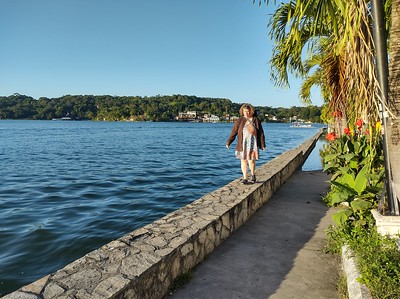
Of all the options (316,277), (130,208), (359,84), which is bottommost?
(130,208)

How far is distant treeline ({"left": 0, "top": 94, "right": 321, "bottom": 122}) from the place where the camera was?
475 feet

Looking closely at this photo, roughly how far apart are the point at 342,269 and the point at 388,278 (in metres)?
1.29

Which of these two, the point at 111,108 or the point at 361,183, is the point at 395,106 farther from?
the point at 111,108

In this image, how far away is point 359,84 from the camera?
368 cm

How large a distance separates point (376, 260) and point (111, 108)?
162 meters

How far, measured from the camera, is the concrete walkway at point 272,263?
11.3 feet

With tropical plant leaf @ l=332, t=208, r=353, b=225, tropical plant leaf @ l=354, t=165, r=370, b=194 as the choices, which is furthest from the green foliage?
tropical plant leaf @ l=354, t=165, r=370, b=194

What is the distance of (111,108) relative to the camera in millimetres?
156250

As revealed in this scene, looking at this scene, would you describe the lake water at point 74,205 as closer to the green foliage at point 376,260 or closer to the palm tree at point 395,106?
the green foliage at point 376,260

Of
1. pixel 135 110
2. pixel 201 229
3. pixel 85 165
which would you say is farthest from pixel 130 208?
pixel 135 110

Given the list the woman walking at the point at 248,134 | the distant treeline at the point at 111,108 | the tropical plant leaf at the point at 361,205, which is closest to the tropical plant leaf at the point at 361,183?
the tropical plant leaf at the point at 361,205

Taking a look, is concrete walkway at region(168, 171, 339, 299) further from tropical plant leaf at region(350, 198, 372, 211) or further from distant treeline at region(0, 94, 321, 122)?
distant treeline at region(0, 94, 321, 122)

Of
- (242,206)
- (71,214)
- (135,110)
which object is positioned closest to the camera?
(242,206)

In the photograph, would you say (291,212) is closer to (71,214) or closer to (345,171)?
(345,171)
